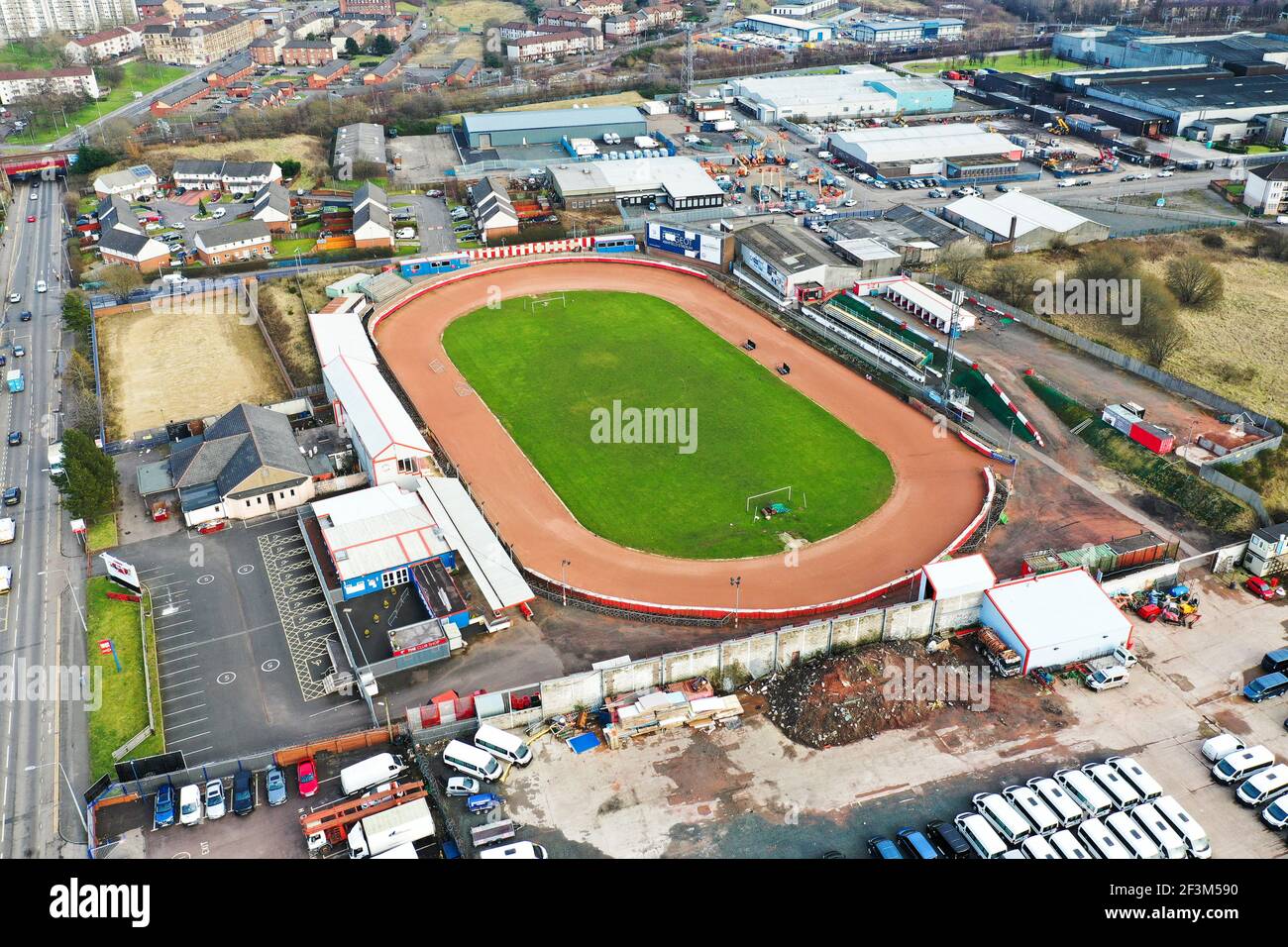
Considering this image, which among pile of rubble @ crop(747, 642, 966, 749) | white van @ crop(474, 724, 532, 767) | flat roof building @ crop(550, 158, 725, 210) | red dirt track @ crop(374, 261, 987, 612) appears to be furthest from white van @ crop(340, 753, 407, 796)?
flat roof building @ crop(550, 158, 725, 210)

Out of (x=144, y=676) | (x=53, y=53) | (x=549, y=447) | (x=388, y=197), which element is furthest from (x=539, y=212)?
(x=53, y=53)

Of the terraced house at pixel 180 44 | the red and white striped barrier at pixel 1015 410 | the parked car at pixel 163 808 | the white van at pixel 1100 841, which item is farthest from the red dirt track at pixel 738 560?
the terraced house at pixel 180 44

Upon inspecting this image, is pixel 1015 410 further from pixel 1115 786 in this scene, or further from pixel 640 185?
pixel 640 185

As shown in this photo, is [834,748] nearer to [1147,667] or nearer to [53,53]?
[1147,667]

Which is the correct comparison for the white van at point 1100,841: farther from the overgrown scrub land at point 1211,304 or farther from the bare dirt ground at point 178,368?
the bare dirt ground at point 178,368

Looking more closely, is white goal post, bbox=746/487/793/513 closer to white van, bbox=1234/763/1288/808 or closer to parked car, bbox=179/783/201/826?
white van, bbox=1234/763/1288/808

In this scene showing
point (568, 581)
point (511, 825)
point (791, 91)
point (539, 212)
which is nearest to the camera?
point (511, 825)
